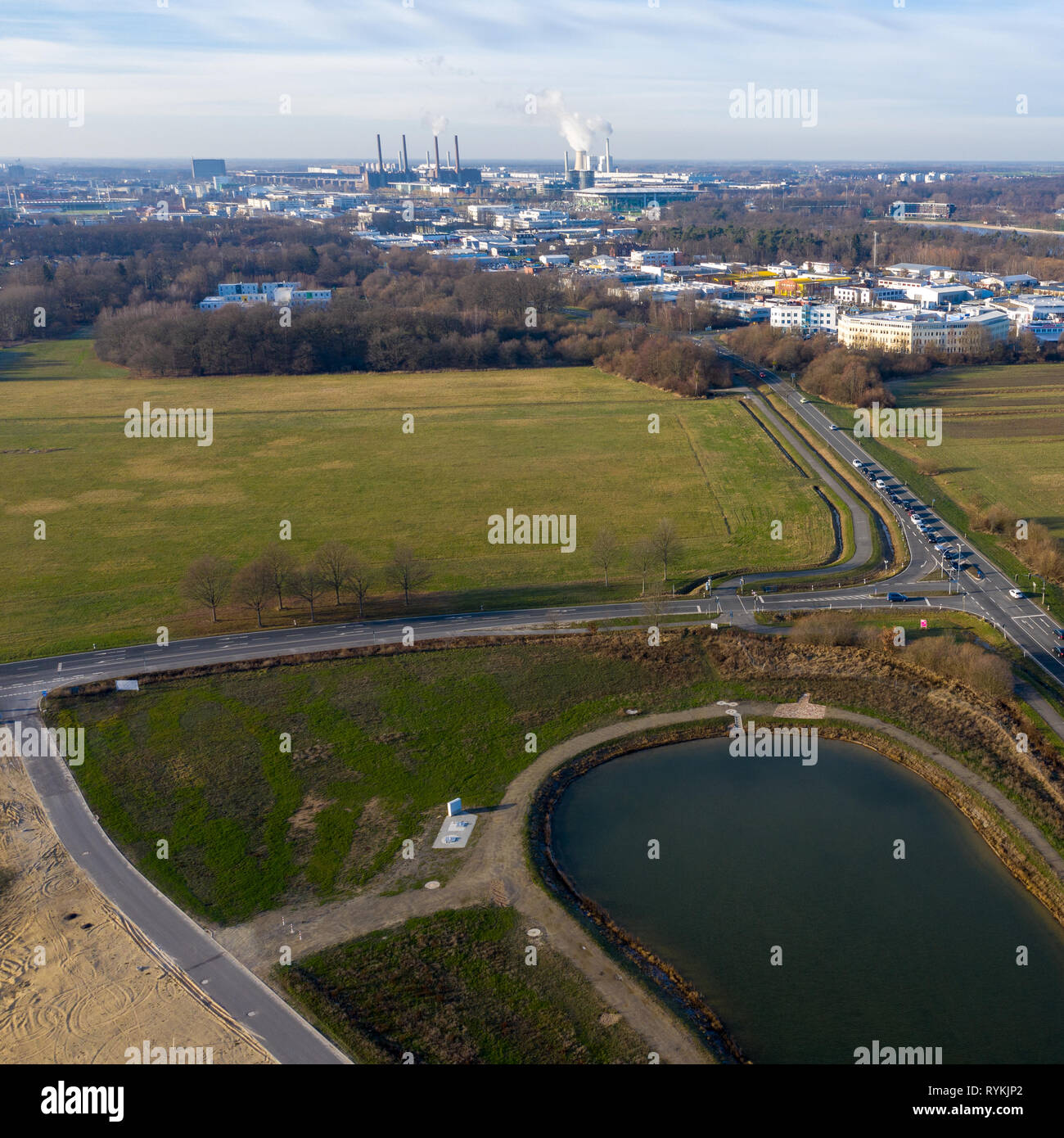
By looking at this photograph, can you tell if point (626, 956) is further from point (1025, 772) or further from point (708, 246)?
point (708, 246)

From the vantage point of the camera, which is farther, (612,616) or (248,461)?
(248,461)

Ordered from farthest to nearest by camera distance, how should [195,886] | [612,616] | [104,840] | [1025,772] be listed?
[612,616] → [1025,772] → [104,840] → [195,886]

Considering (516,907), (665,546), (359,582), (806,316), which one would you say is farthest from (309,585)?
(806,316)

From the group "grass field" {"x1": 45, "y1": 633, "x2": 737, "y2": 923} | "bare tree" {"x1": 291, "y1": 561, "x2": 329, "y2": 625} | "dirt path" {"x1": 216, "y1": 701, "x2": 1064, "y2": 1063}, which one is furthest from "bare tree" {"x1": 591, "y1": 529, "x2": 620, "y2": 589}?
"dirt path" {"x1": 216, "y1": 701, "x2": 1064, "y2": 1063}

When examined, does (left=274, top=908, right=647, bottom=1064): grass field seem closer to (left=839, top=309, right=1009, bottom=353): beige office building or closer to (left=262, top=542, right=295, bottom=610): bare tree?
(left=262, top=542, right=295, bottom=610): bare tree

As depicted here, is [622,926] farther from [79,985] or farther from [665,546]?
[665,546]

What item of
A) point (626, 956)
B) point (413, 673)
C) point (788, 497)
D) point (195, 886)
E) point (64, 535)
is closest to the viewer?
point (626, 956)
